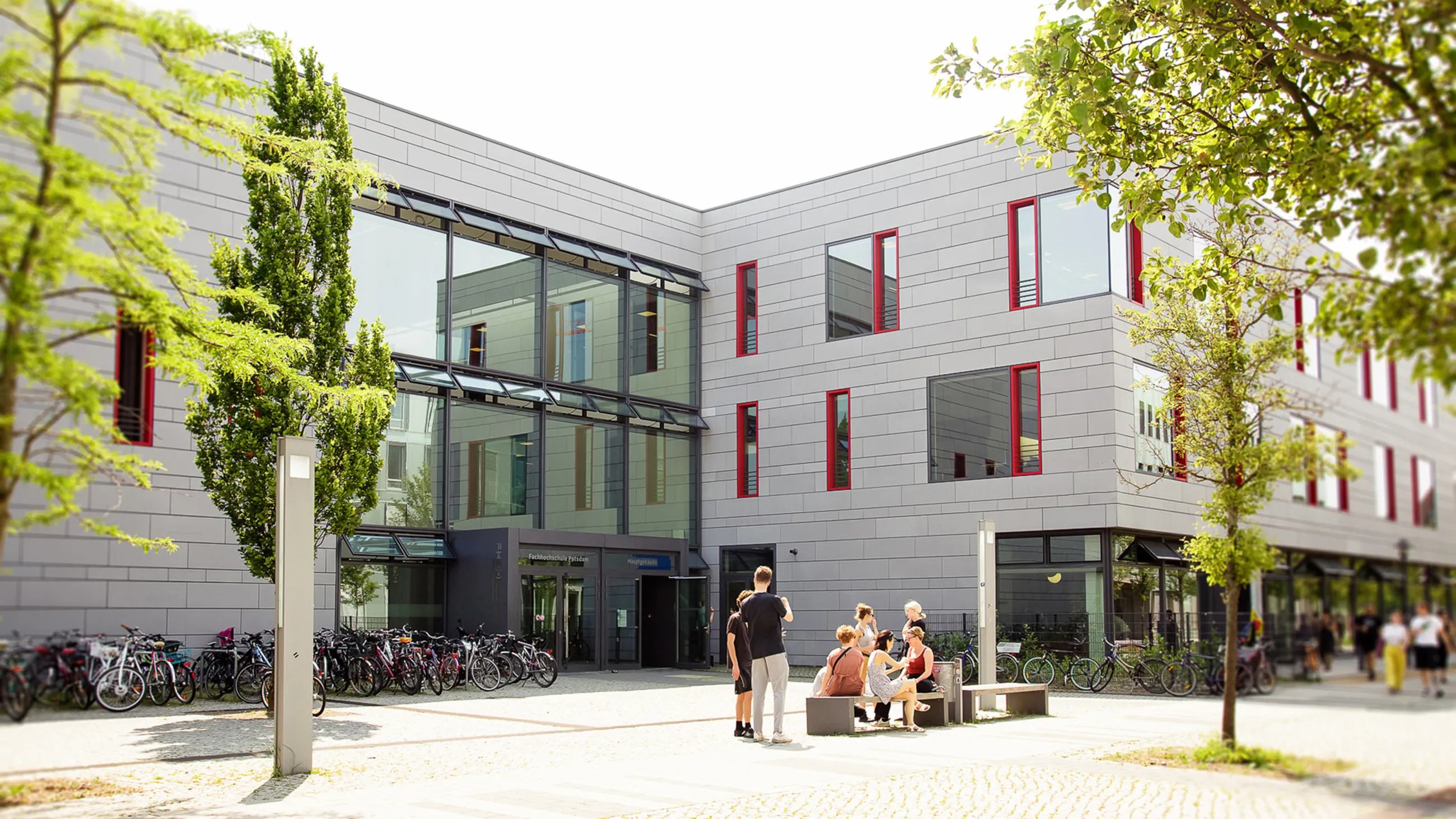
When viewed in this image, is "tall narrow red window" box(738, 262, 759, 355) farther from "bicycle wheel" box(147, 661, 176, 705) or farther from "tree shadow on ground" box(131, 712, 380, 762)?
"bicycle wheel" box(147, 661, 176, 705)

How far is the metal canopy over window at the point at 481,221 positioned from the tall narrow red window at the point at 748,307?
586 centimetres

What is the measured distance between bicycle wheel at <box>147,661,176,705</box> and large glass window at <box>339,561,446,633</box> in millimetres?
9622

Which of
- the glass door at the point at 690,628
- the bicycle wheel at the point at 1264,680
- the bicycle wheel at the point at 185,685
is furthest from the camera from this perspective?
the glass door at the point at 690,628

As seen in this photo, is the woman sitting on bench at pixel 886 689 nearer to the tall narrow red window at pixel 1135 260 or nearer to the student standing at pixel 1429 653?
the tall narrow red window at pixel 1135 260

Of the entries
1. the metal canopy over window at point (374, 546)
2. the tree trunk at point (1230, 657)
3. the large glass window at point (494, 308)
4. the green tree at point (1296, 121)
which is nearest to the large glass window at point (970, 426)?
the large glass window at point (494, 308)

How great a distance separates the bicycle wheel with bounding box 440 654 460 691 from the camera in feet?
62.2

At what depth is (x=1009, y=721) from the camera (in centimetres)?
1442

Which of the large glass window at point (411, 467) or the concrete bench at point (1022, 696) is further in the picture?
the large glass window at point (411, 467)

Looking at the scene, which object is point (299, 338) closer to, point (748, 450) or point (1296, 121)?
point (1296, 121)

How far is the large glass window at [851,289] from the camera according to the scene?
2503 cm

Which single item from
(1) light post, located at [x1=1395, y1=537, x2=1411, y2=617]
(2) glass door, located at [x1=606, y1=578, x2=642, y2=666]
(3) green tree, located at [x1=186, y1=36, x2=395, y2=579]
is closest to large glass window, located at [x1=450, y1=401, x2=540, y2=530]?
(2) glass door, located at [x1=606, y1=578, x2=642, y2=666]

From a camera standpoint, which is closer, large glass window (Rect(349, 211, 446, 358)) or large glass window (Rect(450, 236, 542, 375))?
large glass window (Rect(349, 211, 446, 358))

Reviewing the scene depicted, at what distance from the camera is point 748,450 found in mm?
27000

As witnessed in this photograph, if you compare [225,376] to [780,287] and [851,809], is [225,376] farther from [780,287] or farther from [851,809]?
[780,287]
